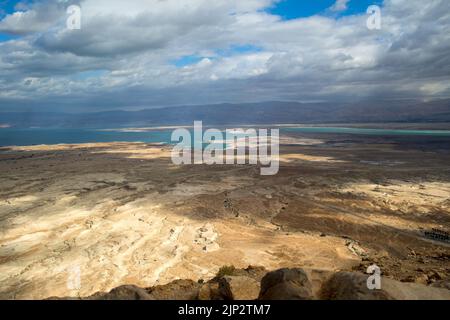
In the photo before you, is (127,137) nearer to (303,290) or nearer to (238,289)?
(238,289)

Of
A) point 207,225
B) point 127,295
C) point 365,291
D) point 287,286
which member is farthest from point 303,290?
point 207,225

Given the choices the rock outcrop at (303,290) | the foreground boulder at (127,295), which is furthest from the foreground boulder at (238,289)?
the foreground boulder at (127,295)

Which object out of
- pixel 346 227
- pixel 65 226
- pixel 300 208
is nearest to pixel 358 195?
pixel 300 208

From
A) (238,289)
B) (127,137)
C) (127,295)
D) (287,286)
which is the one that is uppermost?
(127,137)

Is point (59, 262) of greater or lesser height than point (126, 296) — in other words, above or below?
below

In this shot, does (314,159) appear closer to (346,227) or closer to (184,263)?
(346,227)
